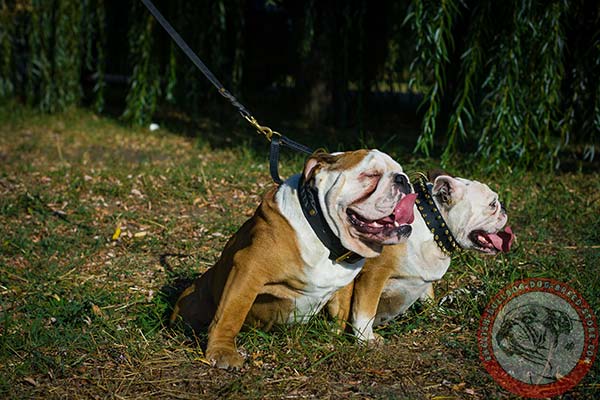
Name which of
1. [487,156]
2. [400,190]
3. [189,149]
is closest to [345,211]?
[400,190]

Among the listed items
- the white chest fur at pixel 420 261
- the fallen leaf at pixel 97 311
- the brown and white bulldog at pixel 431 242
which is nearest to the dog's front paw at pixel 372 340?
the brown and white bulldog at pixel 431 242

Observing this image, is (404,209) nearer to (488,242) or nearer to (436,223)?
(436,223)

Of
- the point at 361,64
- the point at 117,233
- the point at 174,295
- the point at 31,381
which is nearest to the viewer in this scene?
the point at 31,381

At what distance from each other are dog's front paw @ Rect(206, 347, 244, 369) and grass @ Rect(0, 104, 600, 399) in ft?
0.17

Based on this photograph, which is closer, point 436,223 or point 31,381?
point 31,381

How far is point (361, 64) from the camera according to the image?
22.3ft

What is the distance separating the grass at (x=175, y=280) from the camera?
8.30 feet

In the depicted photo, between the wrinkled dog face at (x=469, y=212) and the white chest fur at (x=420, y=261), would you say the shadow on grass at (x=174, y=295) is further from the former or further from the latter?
the wrinkled dog face at (x=469, y=212)

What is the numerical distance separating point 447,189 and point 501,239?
308 millimetres

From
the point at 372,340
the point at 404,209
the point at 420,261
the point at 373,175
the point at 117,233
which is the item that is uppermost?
the point at 373,175

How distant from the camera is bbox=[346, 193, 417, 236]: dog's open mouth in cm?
242

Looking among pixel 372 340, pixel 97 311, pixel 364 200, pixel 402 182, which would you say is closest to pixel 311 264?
pixel 364 200

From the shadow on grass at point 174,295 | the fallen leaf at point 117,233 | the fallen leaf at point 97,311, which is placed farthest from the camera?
the fallen leaf at point 117,233

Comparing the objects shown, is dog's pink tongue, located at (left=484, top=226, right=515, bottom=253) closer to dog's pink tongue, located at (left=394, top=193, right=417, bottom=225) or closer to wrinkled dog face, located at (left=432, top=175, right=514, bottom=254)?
wrinkled dog face, located at (left=432, top=175, right=514, bottom=254)
